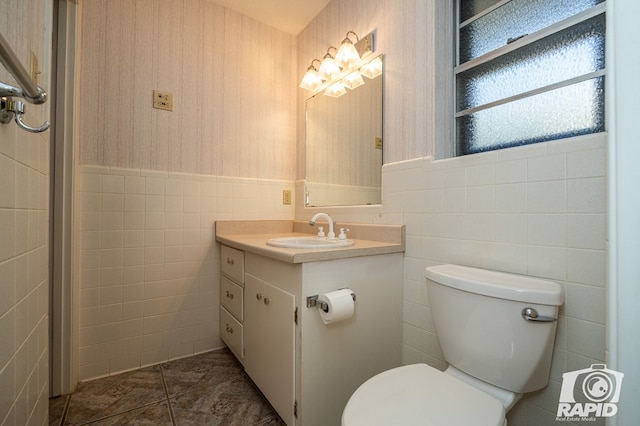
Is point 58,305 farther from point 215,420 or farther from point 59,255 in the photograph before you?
point 215,420

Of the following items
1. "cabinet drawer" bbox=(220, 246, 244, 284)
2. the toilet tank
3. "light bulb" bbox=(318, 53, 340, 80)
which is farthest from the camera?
"light bulb" bbox=(318, 53, 340, 80)

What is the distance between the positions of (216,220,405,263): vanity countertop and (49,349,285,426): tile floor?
0.74m

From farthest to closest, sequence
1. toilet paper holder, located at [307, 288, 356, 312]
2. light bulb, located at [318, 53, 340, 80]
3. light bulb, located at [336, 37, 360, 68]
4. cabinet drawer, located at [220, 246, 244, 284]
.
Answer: light bulb, located at [318, 53, 340, 80] → light bulb, located at [336, 37, 360, 68] → cabinet drawer, located at [220, 246, 244, 284] → toilet paper holder, located at [307, 288, 356, 312]

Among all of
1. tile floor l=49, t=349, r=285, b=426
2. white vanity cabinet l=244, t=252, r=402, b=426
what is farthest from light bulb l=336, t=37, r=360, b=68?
tile floor l=49, t=349, r=285, b=426

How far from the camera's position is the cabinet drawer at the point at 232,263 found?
1518 mm

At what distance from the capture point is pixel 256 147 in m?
2.04

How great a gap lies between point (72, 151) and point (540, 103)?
2115 mm

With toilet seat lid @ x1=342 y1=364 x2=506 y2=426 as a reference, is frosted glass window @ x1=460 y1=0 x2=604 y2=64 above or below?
above

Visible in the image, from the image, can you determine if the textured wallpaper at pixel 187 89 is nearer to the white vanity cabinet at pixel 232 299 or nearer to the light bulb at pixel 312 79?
the light bulb at pixel 312 79

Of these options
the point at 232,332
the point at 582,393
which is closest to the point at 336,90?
the point at 232,332

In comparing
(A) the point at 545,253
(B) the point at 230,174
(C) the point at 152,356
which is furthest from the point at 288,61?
(C) the point at 152,356

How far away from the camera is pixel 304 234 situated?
1994mm

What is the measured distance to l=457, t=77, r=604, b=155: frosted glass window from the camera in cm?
92

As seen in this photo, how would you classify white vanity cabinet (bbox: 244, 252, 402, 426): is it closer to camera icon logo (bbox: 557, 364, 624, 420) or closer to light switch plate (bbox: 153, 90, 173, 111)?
camera icon logo (bbox: 557, 364, 624, 420)
